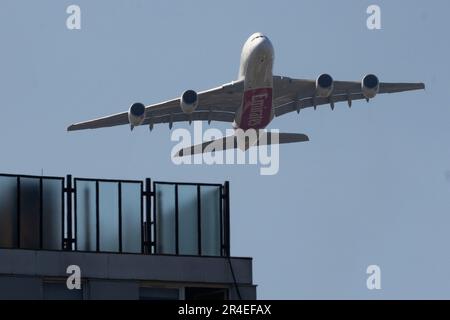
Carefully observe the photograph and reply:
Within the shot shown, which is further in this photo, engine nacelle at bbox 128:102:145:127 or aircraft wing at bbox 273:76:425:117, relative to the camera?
aircraft wing at bbox 273:76:425:117

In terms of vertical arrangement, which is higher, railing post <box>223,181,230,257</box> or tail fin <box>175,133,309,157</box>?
tail fin <box>175,133,309,157</box>

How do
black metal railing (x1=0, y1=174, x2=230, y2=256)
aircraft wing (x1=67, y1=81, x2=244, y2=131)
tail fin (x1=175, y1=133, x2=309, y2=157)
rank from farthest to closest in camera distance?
aircraft wing (x1=67, y1=81, x2=244, y2=131)
tail fin (x1=175, y1=133, x2=309, y2=157)
black metal railing (x1=0, y1=174, x2=230, y2=256)

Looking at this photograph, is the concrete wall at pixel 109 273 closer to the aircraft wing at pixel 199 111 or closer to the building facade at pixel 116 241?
the building facade at pixel 116 241

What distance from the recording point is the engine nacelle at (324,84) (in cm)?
5672

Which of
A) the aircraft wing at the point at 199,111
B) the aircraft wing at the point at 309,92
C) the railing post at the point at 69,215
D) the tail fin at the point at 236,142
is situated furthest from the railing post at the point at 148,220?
the aircraft wing at the point at 309,92

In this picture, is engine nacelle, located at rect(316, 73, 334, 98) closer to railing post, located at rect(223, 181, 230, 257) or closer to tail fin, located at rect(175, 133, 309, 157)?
tail fin, located at rect(175, 133, 309, 157)

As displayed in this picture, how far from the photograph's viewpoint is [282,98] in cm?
6116

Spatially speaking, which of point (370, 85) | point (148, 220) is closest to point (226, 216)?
point (148, 220)

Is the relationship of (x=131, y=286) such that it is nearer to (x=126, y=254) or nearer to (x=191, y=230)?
(x=126, y=254)

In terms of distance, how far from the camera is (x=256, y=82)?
55.9 m

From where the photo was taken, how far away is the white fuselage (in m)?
54.5

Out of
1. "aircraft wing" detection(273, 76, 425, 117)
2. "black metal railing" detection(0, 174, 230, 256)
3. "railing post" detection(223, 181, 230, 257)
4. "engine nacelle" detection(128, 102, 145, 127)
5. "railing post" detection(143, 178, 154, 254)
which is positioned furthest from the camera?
"aircraft wing" detection(273, 76, 425, 117)

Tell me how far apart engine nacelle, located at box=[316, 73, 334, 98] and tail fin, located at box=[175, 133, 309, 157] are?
8.87ft

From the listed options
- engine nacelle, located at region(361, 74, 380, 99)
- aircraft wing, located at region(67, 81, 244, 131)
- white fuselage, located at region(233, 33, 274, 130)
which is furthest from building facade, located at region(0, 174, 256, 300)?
aircraft wing, located at region(67, 81, 244, 131)
